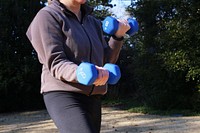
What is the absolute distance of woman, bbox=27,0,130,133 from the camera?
2346 millimetres

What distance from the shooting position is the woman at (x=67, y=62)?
235cm

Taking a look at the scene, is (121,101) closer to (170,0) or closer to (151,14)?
(151,14)

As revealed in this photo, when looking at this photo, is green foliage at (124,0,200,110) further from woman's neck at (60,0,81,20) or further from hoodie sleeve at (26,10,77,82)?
hoodie sleeve at (26,10,77,82)

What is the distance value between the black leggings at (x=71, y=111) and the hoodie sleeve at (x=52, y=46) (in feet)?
0.46

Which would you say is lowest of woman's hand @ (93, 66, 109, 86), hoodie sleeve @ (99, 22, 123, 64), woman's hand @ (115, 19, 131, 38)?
hoodie sleeve @ (99, 22, 123, 64)

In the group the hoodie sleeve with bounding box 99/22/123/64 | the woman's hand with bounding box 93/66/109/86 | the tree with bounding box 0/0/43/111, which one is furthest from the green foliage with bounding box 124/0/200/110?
the woman's hand with bounding box 93/66/109/86

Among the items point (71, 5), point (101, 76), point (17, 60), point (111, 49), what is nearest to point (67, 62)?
point (101, 76)

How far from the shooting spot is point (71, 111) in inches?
92.7

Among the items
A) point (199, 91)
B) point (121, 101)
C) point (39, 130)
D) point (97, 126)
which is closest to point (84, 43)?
point (97, 126)

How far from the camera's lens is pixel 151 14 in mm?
12289

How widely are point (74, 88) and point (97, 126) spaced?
328 millimetres

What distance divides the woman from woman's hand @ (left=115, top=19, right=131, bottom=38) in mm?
231

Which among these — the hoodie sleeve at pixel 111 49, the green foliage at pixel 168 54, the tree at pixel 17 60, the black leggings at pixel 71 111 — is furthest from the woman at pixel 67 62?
the tree at pixel 17 60

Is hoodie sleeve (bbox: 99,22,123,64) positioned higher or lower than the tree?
higher
